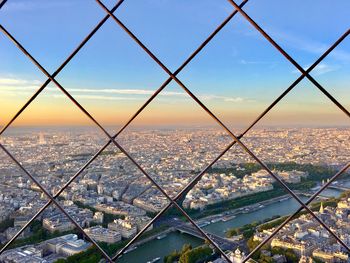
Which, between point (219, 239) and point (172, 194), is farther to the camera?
point (172, 194)

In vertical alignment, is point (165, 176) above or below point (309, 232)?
above

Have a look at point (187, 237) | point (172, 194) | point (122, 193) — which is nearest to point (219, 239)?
point (187, 237)

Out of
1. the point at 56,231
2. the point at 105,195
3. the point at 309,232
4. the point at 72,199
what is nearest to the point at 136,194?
the point at 105,195

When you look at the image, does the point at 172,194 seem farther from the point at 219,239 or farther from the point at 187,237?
the point at 219,239

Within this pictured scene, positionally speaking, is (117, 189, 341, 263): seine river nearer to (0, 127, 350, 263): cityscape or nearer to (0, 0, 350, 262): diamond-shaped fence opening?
(0, 127, 350, 263): cityscape

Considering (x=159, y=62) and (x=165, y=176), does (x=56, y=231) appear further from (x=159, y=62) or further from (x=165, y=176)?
(x=159, y=62)
